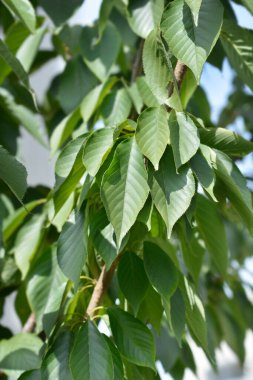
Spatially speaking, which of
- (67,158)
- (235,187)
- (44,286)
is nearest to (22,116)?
(44,286)

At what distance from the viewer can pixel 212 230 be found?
2.65ft

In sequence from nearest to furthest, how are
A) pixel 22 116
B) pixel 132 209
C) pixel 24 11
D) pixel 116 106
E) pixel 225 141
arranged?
pixel 132 209 → pixel 225 141 → pixel 24 11 → pixel 116 106 → pixel 22 116

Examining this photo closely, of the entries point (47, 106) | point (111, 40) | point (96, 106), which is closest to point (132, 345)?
point (96, 106)

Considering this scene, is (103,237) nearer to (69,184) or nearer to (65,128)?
(69,184)

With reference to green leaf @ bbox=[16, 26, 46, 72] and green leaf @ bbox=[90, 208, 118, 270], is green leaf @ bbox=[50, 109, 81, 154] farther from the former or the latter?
green leaf @ bbox=[90, 208, 118, 270]

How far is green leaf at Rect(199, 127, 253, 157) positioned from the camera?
0.71 metres

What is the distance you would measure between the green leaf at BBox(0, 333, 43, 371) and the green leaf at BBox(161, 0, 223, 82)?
38cm

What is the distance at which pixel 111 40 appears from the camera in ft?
3.49

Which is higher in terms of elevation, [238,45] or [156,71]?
[156,71]

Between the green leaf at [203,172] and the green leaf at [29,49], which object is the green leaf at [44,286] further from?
the green leaf at [29,49]

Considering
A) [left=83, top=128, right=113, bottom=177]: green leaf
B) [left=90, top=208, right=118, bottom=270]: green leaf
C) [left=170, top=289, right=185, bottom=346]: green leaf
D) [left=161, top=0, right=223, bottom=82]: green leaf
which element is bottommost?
[left=170, top=289, right=185, bottom=346]: green leaf

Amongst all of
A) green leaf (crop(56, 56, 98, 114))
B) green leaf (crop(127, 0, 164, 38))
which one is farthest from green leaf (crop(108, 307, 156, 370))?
green leaf (crop(56, 56, 98, 114))

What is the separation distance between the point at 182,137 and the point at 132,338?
0.19 m

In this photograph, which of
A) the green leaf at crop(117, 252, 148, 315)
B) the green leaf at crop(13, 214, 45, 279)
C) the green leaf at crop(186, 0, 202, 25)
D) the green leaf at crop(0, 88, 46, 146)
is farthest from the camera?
the green leaf at crop(0, 88, 46, 146)
